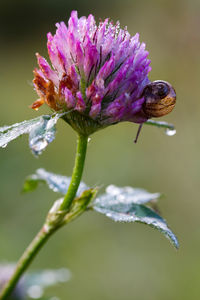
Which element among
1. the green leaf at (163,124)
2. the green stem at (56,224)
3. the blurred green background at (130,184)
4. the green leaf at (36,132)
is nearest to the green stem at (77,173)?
the green stem at (56,224)

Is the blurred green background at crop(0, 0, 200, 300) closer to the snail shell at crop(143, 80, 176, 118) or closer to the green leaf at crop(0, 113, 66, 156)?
the snail shell at crop(143, 80, 176, 118)

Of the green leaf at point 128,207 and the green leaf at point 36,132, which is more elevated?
the green leaf at point 36,132

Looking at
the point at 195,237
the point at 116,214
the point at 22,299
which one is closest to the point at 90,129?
the point at 116,214

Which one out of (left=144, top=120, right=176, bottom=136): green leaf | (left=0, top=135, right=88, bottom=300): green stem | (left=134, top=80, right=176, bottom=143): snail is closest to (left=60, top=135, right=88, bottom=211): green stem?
Answer: (left=0, top=135, right=88, bottom=300): green stem

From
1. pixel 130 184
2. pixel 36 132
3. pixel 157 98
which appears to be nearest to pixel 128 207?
pixel 157 98

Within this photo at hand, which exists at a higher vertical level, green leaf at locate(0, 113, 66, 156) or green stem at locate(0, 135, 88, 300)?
green leaf at locate(0, 113, 66, 156)

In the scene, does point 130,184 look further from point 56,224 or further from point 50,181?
point 56,224

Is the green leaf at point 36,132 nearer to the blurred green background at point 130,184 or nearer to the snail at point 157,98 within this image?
the snail at point 157,98
